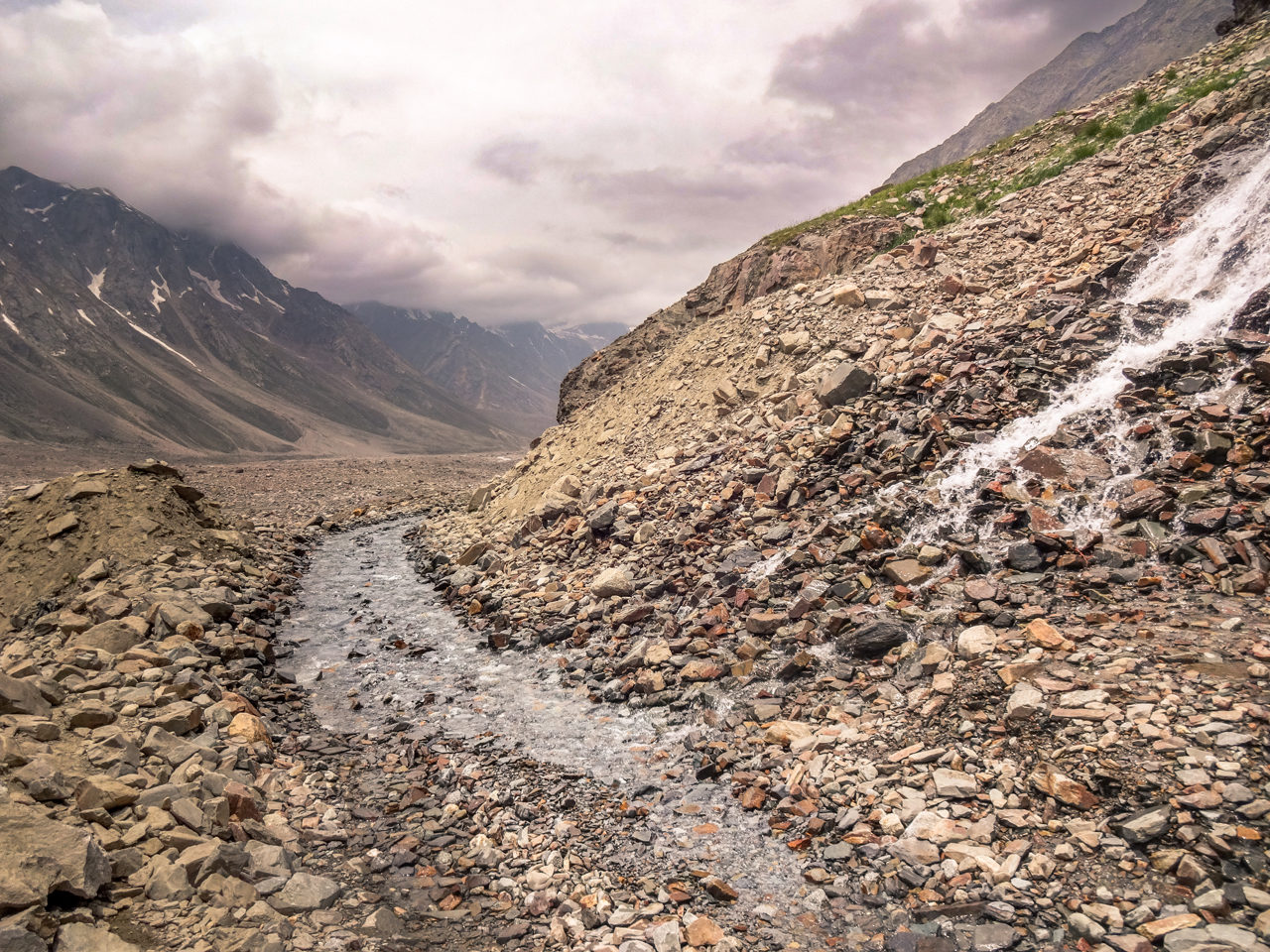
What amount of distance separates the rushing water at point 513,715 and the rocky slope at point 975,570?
0.45 metres

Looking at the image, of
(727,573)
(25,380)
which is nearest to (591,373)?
(727,573)

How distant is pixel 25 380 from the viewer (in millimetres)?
194500

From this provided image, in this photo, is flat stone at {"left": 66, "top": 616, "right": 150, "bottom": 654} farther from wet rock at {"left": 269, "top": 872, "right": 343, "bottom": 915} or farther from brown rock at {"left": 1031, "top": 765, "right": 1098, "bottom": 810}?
brown rock at {"left": 1031, "top": 765, "right": 1098, "bottom": 810}

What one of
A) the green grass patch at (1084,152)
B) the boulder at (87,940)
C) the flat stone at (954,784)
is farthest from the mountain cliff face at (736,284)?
the boulder at (87,940)

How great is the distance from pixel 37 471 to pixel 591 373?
321 ft

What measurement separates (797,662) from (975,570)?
425 cm

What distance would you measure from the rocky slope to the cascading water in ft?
0.71

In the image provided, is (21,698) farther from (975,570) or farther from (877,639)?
(975,570)

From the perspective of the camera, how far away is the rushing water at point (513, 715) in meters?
9.69

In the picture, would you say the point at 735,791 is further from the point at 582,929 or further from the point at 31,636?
the point at 31,636

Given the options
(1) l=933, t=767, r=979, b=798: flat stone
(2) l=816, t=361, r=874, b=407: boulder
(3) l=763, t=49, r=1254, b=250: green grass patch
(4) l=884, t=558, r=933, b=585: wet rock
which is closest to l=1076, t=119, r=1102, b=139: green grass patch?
(3) l=763, t=49, r=1254, b=250: green grass patch

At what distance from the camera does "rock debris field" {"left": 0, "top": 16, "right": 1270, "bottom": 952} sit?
798 centimetres

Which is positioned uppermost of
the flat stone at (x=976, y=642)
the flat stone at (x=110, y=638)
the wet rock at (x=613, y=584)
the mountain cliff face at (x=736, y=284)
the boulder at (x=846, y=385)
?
the mountain cliff face at (x=736, y=284)

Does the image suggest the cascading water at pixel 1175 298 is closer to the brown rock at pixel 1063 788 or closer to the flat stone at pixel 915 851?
the brown rock at pixel 1063 788
